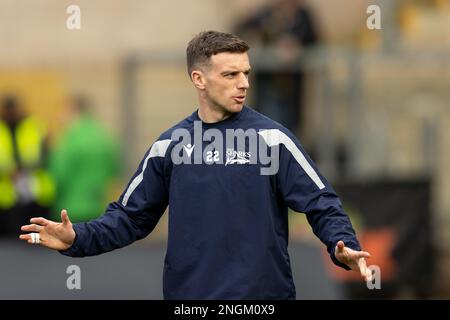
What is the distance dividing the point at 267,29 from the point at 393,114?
1891 mm

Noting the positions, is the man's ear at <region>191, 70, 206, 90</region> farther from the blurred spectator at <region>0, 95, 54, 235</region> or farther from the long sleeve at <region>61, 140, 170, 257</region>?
the blurred spectator at <region>0, 95, 54, 235</region>

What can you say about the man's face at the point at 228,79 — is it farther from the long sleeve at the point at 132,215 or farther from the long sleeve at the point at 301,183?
the long sleeve at the point at 132,215

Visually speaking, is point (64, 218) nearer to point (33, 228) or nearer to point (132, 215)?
point (33, 228)

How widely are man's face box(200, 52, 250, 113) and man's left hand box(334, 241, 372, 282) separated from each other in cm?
88

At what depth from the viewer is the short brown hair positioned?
20.2 ft

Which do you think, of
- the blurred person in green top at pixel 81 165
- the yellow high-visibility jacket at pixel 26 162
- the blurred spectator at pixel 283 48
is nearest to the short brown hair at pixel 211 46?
the blurred person in green top at pixel 81 165

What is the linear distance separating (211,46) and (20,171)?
822cm

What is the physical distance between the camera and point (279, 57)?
47.9ft

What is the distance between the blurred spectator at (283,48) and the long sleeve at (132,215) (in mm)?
8066

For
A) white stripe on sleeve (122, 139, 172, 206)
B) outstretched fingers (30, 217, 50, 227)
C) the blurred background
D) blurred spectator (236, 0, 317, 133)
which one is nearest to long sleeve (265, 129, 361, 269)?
white stripe on sleeve (122, 139, 172, 206)

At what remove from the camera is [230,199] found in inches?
242

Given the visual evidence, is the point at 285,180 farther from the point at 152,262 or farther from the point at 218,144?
the point at 152,262

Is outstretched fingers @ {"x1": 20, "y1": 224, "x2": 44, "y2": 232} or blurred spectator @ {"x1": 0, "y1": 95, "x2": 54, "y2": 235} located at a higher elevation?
outstretched fingers @ {"x1": 20, "y1": 224, "x2": 44, "y2": 232}
